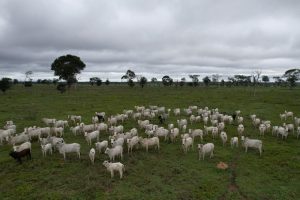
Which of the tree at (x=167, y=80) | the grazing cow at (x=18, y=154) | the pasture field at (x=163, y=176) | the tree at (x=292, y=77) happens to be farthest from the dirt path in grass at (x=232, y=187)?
the tree at (x=167, y=80)

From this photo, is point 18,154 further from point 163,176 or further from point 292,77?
point 292,77

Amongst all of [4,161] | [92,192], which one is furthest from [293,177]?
[4,161]

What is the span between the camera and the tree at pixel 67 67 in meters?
87.2

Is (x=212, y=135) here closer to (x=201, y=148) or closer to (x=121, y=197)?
(x=201, y=148)

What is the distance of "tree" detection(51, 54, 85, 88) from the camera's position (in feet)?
286

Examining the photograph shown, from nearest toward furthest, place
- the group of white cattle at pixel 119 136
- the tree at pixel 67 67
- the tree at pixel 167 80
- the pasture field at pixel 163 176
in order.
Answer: the pasture field at pixel 163 176
the group of white cattle at pixel 119 136
the tree at pixel 67 67
the tree at pixel 167 80

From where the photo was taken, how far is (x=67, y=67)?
86.9m

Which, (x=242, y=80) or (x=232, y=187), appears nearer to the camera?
(x=232, y=187)

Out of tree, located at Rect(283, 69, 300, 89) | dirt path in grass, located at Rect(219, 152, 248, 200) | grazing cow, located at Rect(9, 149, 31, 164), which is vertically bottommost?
dirt path in grass, located at Rect(219, 152, 248, 200)

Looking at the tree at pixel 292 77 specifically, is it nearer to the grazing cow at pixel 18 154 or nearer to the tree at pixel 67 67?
the tree at pixel 67 67

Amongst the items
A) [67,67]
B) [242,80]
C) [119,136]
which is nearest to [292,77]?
[242,80]

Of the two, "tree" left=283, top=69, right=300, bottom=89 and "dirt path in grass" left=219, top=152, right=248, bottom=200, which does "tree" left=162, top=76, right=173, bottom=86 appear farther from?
"dirt path in grass" left=219, top=152, right=248, bottom=200

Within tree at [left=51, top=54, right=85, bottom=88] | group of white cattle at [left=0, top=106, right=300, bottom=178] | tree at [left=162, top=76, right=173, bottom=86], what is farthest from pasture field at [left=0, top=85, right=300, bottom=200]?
tree at [left=162, top=76, right=173, bottom=86]

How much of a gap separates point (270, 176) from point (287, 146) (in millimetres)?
7431
